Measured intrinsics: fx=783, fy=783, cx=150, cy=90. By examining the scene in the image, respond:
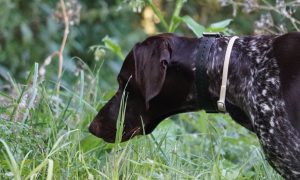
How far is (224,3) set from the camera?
4.85 metres

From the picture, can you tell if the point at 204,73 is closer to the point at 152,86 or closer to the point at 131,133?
the point at 152,86

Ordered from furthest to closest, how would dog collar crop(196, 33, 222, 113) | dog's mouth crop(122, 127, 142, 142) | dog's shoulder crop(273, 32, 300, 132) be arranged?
dog's mouth crop(122, 127, 142, 142), dog collar crop(196, 33, 222, 113), dog's shoulder crop(273, 32, 300, 132)

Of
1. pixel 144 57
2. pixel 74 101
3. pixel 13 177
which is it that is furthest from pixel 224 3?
pixel 13 177

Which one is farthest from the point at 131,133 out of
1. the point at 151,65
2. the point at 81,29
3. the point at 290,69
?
the point at 81,29

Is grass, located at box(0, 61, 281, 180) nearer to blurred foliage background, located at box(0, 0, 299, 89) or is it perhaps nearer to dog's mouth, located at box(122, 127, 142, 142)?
dog's mouth, located at box(122, 127, 142, 142)

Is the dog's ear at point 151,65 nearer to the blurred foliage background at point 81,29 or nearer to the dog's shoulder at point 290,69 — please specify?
the dog's shoulder at point 290,69

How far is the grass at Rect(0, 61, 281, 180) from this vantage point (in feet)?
11.1

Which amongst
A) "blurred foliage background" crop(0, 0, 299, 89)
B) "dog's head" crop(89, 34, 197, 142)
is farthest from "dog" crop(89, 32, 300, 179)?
"blurred foliage background" crop(0, 0, 299, 89)

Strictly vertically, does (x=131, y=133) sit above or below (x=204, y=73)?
below

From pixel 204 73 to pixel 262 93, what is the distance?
0.31 meters

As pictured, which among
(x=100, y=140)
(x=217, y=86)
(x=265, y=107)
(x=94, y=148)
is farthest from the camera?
(x=100, y=140)

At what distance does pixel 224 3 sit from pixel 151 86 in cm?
150

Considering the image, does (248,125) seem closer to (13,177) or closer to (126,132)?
(126,132)

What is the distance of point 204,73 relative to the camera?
11.8 ft
